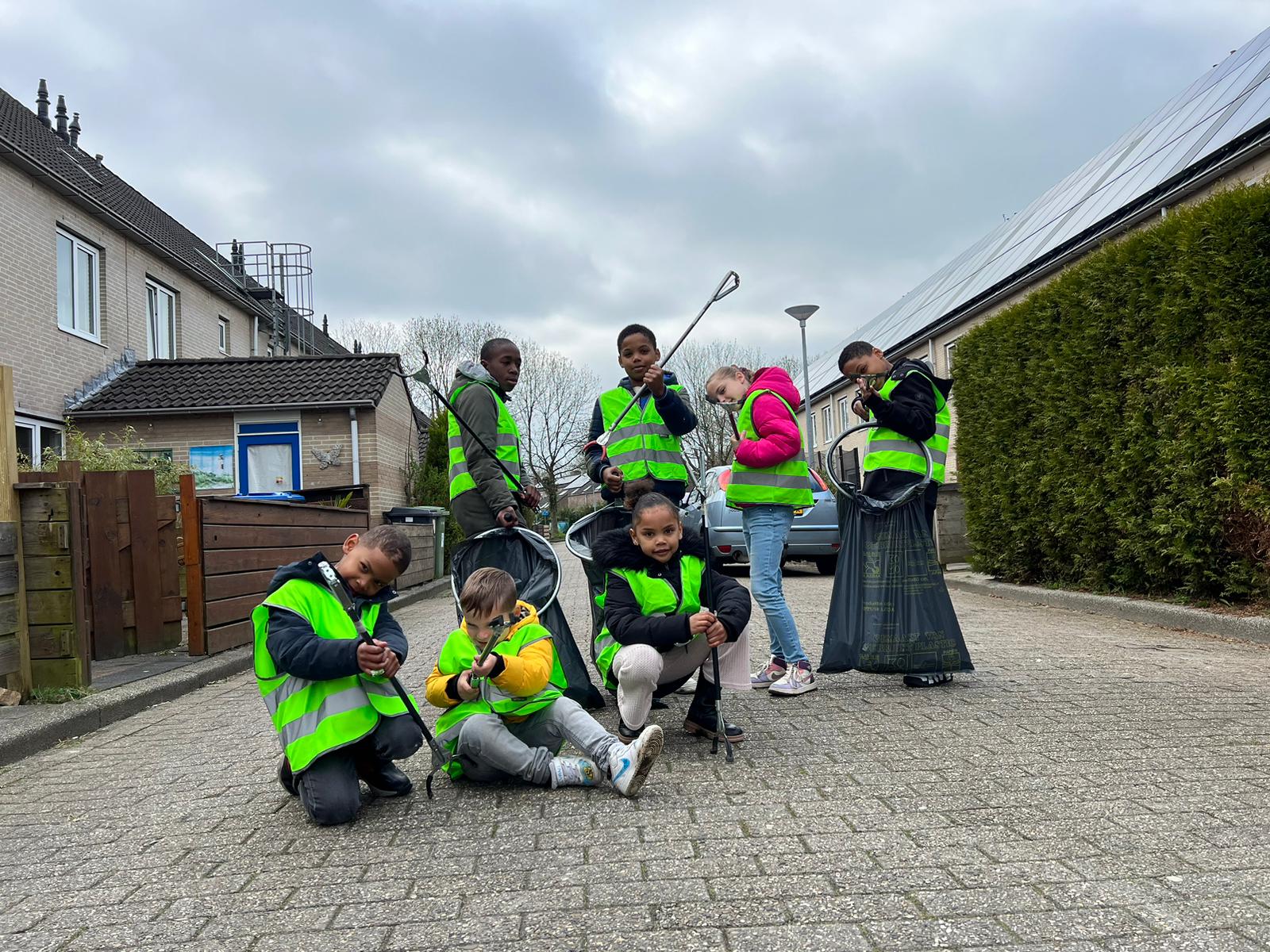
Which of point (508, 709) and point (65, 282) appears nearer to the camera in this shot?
point (508, 709)

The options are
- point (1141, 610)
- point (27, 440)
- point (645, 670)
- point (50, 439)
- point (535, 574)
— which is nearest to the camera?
point (645, 670)

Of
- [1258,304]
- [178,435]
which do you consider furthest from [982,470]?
[178,435]

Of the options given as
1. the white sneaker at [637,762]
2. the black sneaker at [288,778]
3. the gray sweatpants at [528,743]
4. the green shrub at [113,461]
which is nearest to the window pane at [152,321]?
the green shrub at [113,461]

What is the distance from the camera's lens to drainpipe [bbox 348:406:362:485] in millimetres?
18188

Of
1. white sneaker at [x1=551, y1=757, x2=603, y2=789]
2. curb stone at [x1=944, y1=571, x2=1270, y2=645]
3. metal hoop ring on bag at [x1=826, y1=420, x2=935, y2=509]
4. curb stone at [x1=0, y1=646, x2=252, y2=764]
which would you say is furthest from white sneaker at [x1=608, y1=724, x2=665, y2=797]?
curb stone at [x1=944, y1=571, x2=1270, y2=645]

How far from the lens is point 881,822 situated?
3248 millimetres

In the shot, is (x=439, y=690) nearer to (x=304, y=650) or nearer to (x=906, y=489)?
(x=304, y=650)

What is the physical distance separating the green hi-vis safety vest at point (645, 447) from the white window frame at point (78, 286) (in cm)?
1420

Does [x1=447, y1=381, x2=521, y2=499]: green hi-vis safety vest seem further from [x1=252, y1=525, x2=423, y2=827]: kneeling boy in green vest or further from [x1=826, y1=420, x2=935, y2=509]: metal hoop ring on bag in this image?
[x1=826, y1=420, x2=935, y2=509]: metal hoop ring on bag

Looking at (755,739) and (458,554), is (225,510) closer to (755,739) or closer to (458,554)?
(458,554)

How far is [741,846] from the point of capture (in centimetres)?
308

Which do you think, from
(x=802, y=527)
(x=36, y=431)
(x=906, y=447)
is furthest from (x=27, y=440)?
(x=906, y=447)

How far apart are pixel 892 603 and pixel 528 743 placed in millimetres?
2342

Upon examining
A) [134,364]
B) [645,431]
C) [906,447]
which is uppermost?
[134,364]
